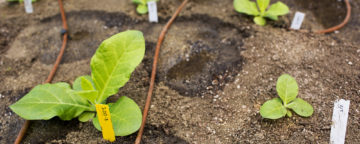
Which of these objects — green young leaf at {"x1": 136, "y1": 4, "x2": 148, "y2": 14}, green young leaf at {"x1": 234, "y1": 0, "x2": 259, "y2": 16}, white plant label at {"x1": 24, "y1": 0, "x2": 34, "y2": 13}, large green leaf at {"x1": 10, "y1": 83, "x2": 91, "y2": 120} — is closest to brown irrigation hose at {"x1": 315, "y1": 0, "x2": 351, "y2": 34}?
green young leaf at {"x1": 234, "y1": 0, "x2": 259, "y2": 16}

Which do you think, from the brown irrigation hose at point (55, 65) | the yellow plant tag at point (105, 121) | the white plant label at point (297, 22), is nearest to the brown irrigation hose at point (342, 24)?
the white plant label at point (297, 22)

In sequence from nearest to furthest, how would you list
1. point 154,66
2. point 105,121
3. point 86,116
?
point 105,121 → point 86,116 → point 154,66

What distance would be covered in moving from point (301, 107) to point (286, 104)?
9 cm

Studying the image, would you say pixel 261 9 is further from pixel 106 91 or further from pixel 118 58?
pixel 106 91

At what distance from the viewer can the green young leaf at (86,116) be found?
5.45 ft

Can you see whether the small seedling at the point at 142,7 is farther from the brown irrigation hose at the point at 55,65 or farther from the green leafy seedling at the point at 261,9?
the green leafy seedling at the point at 261,9

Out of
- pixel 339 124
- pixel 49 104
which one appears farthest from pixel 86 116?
pixel 339 124

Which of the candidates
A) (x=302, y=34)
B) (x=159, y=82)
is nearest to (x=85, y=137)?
(x=159, y=82)

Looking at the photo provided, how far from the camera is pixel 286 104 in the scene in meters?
1.65

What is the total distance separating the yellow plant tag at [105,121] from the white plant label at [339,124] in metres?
1.22

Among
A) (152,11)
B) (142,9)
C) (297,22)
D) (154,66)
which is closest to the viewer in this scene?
(154,66)

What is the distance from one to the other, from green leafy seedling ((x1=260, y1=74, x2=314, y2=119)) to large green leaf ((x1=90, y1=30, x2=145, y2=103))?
0.82 metres

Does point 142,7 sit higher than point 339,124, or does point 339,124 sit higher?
point 142,7

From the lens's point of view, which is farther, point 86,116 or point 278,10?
point 278,10
